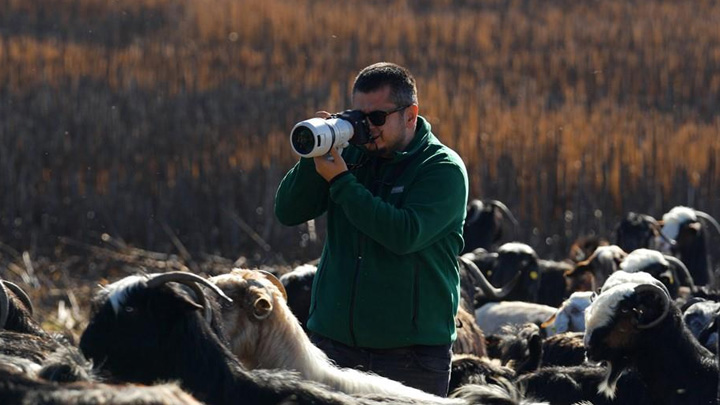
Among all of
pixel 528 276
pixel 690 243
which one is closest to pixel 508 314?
pixel 528 276

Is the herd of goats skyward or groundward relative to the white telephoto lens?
groundward

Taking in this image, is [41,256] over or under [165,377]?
under

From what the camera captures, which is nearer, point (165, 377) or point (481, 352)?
point (165, 377)

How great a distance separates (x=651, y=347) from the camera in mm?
8492

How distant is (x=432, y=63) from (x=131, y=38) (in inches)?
283

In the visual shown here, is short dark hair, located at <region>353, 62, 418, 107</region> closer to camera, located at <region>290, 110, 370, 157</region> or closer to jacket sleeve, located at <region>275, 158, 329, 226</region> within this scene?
camera, located at <region>290, 110, 370, 157</region>

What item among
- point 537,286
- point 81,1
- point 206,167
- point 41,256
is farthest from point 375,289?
point 81,1

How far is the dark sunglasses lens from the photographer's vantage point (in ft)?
21.3

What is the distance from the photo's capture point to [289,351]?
673cm

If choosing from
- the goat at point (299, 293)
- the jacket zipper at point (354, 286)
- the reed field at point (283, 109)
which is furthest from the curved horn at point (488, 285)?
the jacket zipper at point (354, 286)

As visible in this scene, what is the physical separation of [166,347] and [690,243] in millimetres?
11054

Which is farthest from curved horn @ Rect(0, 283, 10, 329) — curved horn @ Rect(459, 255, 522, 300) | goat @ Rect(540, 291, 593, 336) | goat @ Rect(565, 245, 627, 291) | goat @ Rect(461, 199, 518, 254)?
goat @ Rect(461, 199, 518, 254)

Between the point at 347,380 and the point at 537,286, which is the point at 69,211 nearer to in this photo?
the point at 537,286

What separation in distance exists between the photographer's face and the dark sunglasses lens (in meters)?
0.02
